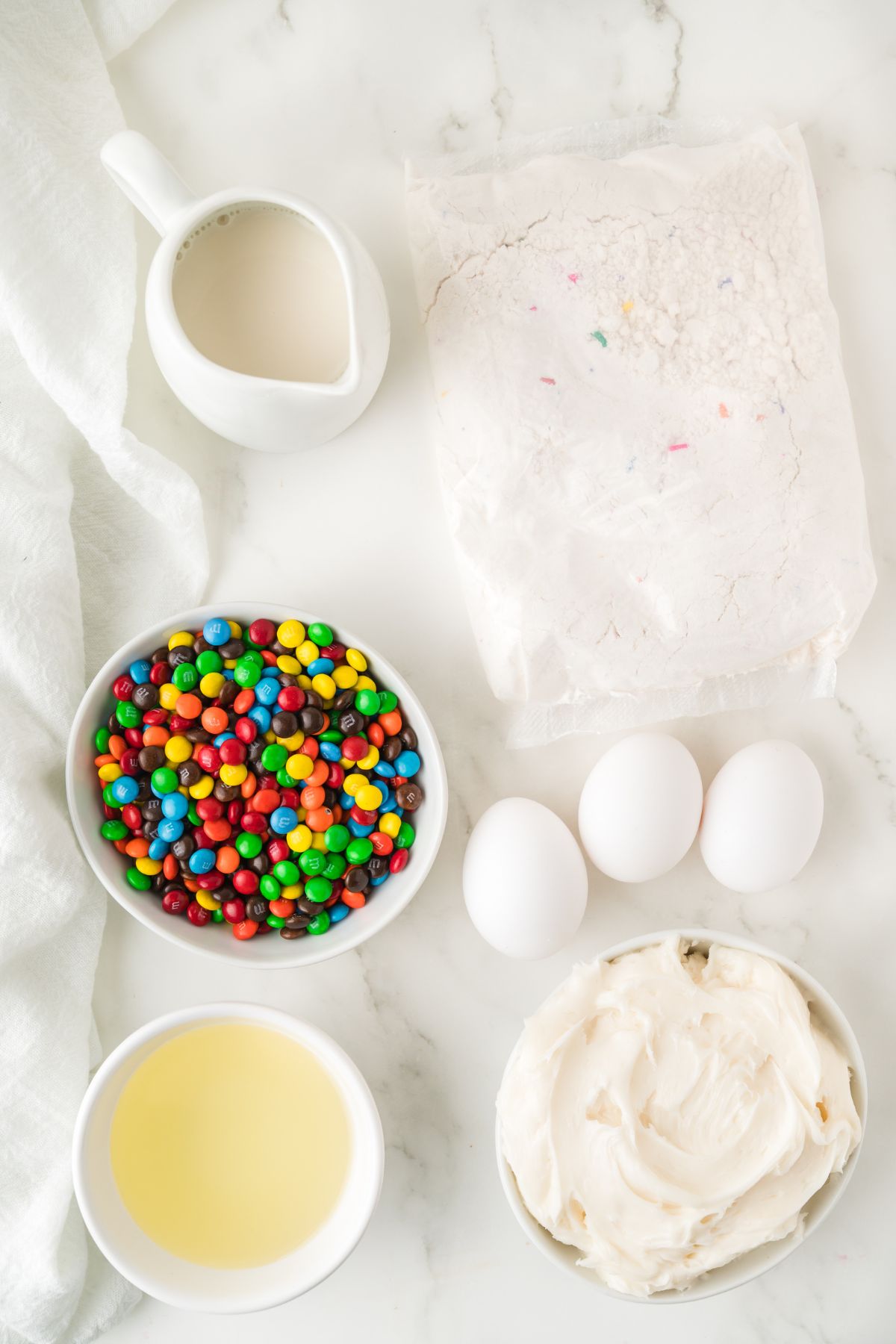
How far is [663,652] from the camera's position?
0.90 metres

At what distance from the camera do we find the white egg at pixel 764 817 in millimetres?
857

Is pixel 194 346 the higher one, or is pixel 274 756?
pixel 194 346

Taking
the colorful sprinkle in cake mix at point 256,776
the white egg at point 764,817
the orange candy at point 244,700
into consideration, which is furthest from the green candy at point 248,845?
the white egg at point 764,817

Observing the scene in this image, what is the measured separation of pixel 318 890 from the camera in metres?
0.85

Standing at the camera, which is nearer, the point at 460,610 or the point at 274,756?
the point at 274,756

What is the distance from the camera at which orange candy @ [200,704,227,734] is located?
842 millimetres

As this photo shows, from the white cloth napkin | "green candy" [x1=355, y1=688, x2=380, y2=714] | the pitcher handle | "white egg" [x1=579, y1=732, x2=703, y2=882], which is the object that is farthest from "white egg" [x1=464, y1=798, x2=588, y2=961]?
the pitcher handle

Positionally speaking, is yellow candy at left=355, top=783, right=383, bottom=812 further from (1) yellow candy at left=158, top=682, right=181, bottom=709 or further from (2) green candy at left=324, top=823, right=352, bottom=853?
(1) yellow candy at left=158, top=682, right=181, bottom=709

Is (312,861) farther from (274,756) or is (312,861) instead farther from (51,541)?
(51,541)

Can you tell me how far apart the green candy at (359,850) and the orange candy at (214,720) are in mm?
150

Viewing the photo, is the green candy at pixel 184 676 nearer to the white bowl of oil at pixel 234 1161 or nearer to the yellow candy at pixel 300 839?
the yellow candy at pixel 300 839

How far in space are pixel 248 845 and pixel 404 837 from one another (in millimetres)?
134

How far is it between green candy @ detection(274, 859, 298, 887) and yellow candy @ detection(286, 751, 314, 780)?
2.9 inches

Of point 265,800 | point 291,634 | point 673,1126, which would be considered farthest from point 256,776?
point 673,1126
